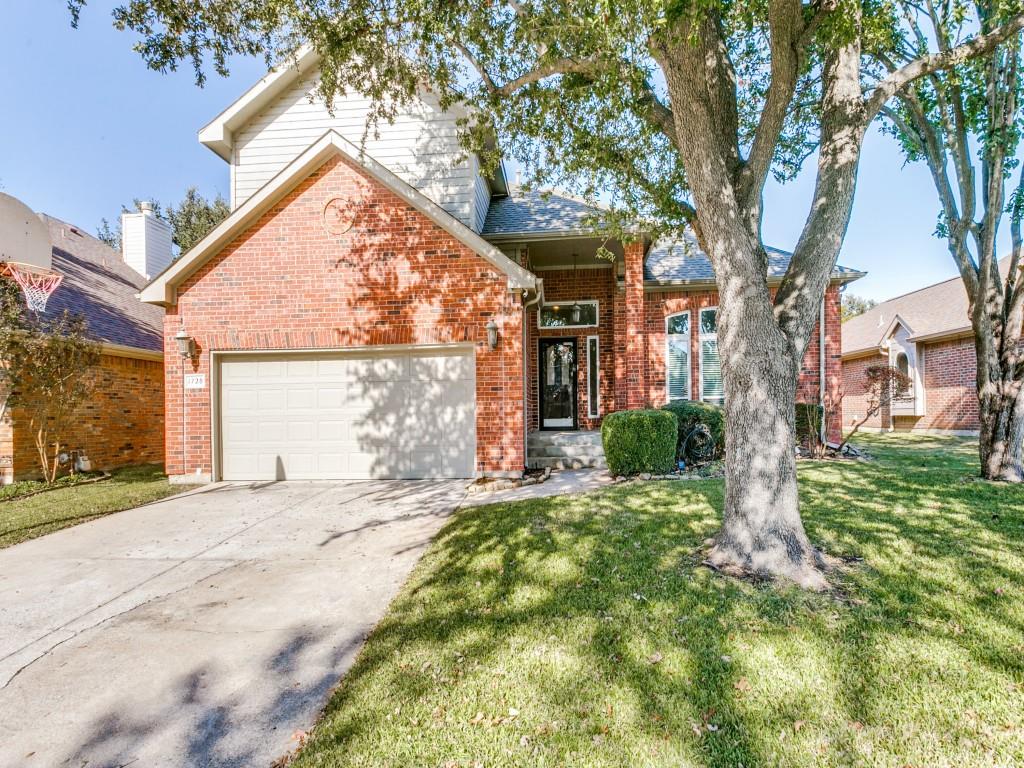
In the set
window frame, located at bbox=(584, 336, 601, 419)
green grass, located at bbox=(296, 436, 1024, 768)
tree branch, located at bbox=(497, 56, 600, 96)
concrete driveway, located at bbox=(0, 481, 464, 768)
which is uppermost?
tree branch, located at bbox=(497, 56, 600, 96)

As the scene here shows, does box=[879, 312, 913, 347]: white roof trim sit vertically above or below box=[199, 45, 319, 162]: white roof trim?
below

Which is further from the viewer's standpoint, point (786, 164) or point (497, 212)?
point (497, 212)

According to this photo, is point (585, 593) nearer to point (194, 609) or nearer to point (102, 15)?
point (194, 609)

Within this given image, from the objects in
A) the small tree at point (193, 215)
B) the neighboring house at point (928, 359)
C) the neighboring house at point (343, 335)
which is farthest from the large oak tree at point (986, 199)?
the small tree at point (193, 215)

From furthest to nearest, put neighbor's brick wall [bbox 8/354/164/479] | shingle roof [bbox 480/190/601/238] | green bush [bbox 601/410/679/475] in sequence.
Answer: shingle roof [bbox 480/190/601/238] < neighbor's brick wall [bbox 8/354/164/479] < green bush [bbox 601/410/679/475]

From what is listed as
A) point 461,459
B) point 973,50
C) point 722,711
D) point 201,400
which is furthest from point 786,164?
point 201,400

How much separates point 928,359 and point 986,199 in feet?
37.3

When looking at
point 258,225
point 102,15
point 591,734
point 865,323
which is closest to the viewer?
point 591,734

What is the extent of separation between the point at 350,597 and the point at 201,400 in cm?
623

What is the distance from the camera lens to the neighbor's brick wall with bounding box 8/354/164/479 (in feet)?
28.9

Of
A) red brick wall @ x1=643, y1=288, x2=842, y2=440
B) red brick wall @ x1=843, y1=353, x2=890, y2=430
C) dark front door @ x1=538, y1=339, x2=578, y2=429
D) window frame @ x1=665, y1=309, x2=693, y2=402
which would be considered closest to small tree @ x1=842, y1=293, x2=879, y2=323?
red brick wall @ x1=843, y1=353, x2=890, y2=430

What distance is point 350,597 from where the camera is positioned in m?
3.84

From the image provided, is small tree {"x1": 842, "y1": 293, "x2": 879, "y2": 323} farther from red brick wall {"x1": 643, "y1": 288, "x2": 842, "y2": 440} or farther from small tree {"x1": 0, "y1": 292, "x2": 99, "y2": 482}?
small tree {"x1": 0, "y1": 292, "x2": 99, "y2": 482}

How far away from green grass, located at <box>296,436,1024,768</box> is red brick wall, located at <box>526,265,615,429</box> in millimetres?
6729
